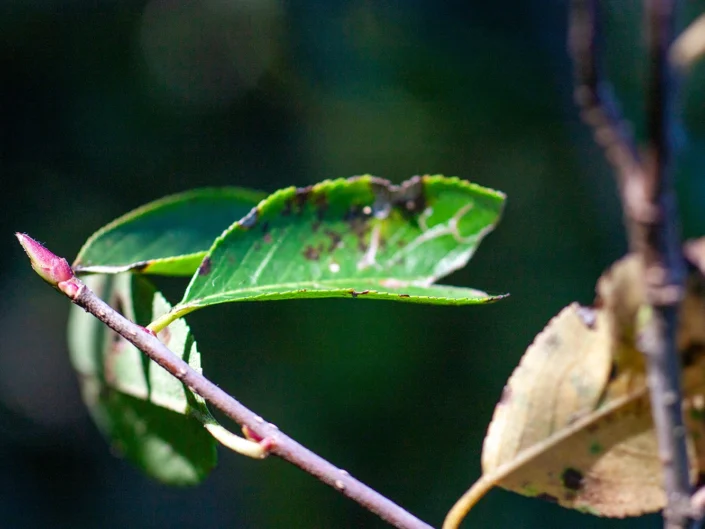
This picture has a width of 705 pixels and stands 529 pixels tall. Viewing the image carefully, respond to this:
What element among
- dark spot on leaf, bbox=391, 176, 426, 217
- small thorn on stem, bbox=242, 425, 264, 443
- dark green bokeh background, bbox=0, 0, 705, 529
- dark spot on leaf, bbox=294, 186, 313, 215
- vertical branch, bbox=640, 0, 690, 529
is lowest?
small thorn on stem, bbox=242, 425, 264, 443

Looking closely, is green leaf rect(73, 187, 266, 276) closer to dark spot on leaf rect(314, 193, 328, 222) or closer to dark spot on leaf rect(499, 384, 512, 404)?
dark spot on leaf rect(314, 193, 328, 222)

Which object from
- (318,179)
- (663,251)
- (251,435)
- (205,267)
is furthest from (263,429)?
(318,179)

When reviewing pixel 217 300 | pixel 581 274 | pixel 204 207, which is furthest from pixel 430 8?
pixel 217 300

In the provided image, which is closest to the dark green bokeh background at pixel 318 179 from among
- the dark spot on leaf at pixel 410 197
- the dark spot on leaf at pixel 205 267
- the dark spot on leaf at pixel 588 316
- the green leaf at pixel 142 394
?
the green leaf at pixel 142 394

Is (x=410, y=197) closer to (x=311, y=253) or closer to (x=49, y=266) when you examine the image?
(x=311, y=253)

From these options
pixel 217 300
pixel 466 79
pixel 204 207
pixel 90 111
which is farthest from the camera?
pixel 466 79

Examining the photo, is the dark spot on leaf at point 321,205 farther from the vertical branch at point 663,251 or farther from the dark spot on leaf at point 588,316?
the vertical branch at point 663,251

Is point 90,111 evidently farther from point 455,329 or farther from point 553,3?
point 553,3

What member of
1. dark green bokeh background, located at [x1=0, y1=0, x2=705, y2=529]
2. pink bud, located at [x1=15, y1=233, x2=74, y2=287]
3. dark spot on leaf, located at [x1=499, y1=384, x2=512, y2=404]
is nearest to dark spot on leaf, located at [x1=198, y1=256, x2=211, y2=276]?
pink bud, located at [x1=15, y1=233, x2=74, y2=287]
